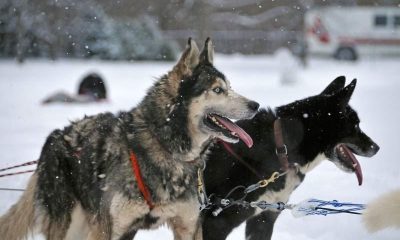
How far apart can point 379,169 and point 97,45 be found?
1924cm

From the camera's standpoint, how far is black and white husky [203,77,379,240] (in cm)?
433

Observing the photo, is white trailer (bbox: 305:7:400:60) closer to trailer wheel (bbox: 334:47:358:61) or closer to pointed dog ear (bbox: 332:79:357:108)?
trailer wheel (bbox: 334:47:358:61)

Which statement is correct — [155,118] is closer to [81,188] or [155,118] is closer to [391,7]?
[81,188]

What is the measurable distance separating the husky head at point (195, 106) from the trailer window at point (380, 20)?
87.6ft

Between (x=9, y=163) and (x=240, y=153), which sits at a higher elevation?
(x=240, y=153)

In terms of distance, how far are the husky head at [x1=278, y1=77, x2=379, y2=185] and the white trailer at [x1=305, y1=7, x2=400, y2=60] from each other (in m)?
22.9

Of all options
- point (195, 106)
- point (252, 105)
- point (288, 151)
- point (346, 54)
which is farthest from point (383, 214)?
point (346, 54)

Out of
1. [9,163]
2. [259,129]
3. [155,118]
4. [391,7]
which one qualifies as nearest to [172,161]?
[155,118]

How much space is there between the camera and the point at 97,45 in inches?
1001

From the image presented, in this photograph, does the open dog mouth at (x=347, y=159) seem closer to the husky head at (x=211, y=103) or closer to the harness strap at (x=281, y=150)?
the harness strap at (x=281, y=150)

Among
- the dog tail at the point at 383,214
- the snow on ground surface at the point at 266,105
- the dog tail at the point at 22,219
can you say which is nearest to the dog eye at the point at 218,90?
the snow on ground surface at the point at 266,105

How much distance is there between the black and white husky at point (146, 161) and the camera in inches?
142

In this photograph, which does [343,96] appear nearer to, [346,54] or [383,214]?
[383,214]

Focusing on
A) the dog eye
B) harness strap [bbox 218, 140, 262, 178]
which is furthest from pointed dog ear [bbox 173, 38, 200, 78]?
harness strap [bbox 218, 140, 262, 178]
